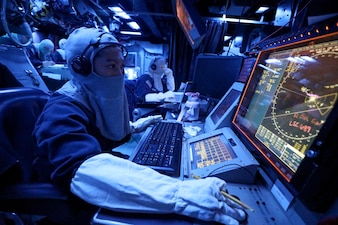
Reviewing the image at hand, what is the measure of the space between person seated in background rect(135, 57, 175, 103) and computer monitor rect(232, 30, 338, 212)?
231 cm

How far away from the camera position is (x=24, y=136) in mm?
737

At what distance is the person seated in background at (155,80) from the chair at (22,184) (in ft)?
6.89

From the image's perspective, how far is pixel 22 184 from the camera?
59cm

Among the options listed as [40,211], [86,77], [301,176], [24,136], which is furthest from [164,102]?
[301,176]

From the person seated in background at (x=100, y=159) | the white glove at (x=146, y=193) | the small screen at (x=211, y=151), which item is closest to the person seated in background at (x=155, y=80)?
the person seated in background at (x=100, y=159)

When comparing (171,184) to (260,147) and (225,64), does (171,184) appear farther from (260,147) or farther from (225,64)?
(225,64)

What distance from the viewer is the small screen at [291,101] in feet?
1.37

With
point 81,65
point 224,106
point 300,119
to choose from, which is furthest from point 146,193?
point 224,106

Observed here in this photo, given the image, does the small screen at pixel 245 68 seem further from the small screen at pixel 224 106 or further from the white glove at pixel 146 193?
the white glove at pixel 146 193

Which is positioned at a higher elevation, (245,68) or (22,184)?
(245,68)

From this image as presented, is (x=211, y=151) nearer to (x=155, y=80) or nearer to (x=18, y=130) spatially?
(x=18, y=130)

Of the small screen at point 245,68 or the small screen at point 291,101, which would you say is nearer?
the small screen at point 291,101

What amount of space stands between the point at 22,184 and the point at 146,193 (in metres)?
0.50

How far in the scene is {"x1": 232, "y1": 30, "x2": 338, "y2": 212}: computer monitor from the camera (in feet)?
1.12
